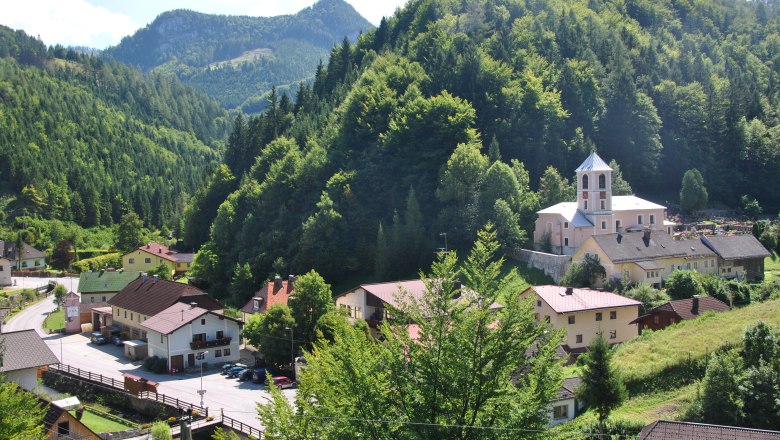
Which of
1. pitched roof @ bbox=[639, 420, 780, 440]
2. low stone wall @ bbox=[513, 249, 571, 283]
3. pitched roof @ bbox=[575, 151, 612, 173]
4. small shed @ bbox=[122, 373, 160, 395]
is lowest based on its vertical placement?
small shed @ bbox=[122, 373, 160, 395]

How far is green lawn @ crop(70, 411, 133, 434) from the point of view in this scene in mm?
36697

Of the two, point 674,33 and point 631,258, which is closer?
point 631,258

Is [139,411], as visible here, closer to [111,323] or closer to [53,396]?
[53,396]

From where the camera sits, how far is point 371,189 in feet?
242

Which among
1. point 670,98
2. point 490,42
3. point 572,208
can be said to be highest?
point 490,42

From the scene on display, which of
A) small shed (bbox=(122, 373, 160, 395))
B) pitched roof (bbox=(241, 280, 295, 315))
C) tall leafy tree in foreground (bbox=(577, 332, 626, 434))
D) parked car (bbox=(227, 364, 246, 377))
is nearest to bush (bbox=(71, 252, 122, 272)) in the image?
pitched roof (bbox=(241, 280, 295, 315))

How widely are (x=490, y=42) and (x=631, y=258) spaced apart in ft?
152

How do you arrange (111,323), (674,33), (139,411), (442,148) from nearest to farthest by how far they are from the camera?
(139,411) < (111,323) < (442,148) < (674,33)

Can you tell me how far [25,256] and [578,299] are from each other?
79.7 meters

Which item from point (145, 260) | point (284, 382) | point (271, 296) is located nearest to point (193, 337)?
point (271, 296)

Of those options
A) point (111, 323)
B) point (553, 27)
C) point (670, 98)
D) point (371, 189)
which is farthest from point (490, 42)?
point (111, 323)

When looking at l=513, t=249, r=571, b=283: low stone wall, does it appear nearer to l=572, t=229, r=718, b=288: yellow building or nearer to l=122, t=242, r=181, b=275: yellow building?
l=572, t=229, r=718, b=288: yellow building

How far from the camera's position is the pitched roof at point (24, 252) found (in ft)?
319

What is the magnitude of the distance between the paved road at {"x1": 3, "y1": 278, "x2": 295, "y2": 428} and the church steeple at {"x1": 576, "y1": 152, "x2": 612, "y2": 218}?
105ft
